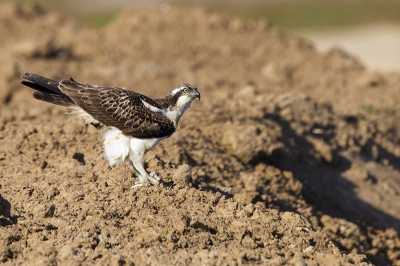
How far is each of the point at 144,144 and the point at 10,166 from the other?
1.71 meters

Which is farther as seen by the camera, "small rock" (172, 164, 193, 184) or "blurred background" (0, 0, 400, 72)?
"blurred background" (0, 0, 400, 72)

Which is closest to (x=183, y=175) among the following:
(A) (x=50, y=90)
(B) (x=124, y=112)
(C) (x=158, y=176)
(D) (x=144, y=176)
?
(C) (x=158, y=176)

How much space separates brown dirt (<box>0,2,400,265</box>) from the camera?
22.5ft

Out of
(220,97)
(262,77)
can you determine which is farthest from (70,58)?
(220,97)

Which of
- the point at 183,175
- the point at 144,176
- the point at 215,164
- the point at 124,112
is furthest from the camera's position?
the point at 215,164

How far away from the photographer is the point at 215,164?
31.6 feet

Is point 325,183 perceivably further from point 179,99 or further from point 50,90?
point 50,90

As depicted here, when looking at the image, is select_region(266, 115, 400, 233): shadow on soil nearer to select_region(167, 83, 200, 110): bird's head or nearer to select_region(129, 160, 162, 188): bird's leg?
select_region(167, 83, 200, 110): bird's head

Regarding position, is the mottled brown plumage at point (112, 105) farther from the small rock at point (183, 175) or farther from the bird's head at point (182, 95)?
the small rock at point (183, 175)

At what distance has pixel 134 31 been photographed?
66.4 ft

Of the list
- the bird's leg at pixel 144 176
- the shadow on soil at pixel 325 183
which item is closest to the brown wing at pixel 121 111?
the bird's leg at pixel 144 176

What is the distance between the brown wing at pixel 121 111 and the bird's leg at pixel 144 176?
0.33 meters

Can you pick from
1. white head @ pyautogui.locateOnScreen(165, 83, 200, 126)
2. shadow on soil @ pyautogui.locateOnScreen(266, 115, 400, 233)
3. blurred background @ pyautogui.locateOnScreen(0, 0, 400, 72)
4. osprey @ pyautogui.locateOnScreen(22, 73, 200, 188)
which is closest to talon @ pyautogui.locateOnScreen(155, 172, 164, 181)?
osprey @ pyautogui.locateOnScreen(22, 73, 200, 188)

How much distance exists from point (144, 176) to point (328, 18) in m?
41.4
